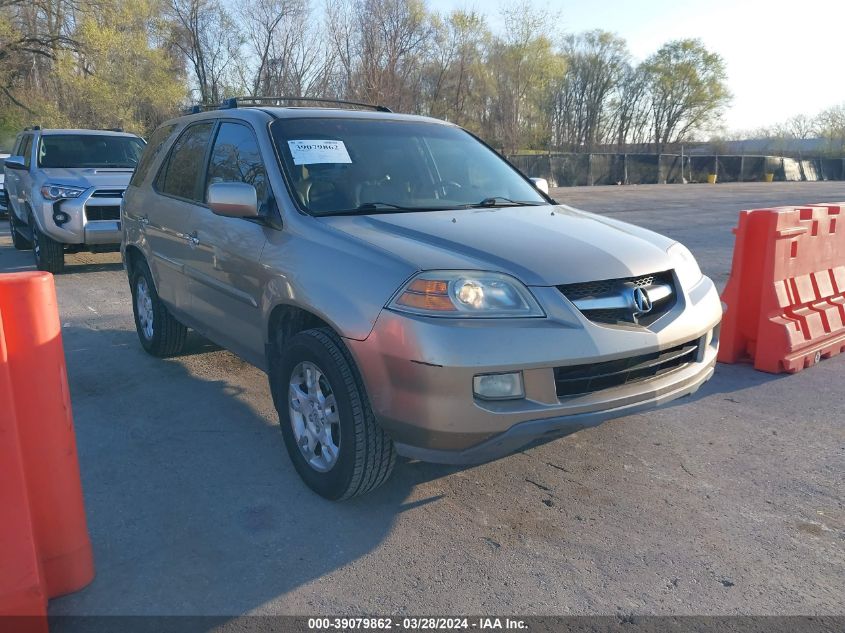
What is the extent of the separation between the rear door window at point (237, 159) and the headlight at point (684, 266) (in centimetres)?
213

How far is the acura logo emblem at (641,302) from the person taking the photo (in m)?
3.06

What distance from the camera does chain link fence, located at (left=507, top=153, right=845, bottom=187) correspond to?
3947 cm

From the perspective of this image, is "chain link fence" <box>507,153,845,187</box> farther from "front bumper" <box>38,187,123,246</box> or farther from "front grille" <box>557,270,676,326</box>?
"front grille" <box>557,270,676,326</box>

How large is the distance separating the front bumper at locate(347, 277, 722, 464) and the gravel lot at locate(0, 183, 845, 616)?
48 cm

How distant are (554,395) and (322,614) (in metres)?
1.20

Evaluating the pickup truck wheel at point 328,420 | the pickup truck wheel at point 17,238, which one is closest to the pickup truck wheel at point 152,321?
the pickup truck wheel at point 328,420

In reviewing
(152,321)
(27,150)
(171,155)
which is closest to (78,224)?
(27,150)

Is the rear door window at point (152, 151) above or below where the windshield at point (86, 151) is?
below

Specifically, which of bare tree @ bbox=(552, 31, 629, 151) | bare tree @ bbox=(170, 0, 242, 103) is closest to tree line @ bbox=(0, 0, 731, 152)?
bare tree @ bbox=(170, 0, 242, 103)

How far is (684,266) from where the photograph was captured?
3510 millimetres

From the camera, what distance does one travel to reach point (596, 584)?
270 cm

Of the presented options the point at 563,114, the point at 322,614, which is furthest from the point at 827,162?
the point at 322,614

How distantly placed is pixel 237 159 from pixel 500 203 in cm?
158

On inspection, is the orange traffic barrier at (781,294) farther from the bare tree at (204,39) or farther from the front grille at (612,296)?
the bare tree at (204,39)
